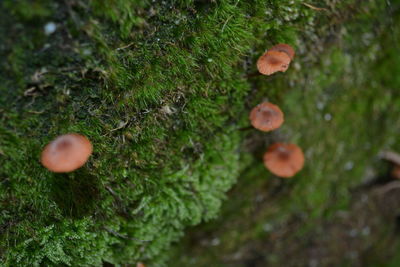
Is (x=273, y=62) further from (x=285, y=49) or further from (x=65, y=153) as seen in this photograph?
(x=65, y=153)

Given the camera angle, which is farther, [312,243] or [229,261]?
[312,243]

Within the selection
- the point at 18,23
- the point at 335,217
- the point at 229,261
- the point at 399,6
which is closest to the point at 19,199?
the point at 18,23

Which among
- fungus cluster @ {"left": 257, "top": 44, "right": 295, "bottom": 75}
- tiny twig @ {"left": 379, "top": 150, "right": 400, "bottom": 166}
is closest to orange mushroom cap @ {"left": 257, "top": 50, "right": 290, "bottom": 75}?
fungus cluster @ {"left": 257, "top": 44, "right": 295, "bottom": 75}

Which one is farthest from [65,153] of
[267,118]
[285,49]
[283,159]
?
[283,159]

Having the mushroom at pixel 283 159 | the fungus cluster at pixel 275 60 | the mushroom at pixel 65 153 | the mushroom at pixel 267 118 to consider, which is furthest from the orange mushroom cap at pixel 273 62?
the mushroom at pixel 65 153

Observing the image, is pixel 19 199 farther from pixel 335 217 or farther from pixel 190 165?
pixel 335 217

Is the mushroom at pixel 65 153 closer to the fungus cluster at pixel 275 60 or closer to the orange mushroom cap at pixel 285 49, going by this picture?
the fungus cluster at pixel 275 60

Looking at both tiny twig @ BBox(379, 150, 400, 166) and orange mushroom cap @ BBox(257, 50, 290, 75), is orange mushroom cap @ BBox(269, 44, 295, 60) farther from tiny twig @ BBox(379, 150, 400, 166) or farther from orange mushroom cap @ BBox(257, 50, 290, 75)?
tiny twig @ BBox(379, 150, 400, 166)
